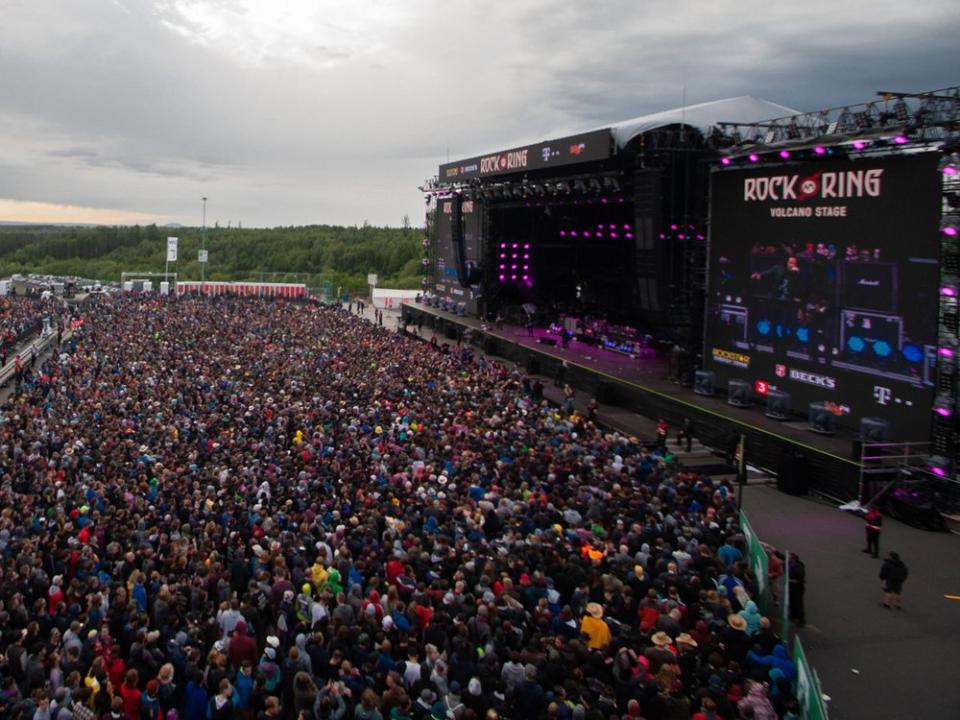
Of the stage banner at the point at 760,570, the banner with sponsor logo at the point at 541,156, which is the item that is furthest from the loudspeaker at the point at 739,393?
the stage banner at the point at 760,570

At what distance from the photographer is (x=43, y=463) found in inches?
507

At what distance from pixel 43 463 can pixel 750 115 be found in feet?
61.9

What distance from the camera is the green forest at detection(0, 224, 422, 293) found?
99.0 metres

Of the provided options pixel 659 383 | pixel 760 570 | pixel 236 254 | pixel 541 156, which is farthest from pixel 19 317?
pixel 236 254

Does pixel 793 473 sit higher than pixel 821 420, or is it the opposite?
pixel 821 420

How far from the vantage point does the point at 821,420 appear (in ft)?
53.3

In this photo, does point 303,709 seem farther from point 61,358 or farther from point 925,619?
point 61,358

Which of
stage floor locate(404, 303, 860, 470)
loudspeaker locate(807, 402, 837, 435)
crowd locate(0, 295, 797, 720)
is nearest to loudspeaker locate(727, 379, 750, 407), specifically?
stage floor locate(404, 303, 860, 470)

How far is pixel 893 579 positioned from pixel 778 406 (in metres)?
8.20

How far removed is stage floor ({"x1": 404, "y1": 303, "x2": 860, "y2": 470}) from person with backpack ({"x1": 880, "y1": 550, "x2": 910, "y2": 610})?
452 centimetres

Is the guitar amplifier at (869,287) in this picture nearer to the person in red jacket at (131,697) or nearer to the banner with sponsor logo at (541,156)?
the banner with sponsor logo at (541,156)

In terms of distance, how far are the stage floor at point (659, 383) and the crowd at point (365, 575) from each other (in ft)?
10.4

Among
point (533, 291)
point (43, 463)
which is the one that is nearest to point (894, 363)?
point (43, 463)

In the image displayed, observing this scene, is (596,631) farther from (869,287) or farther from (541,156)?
(541,156)
